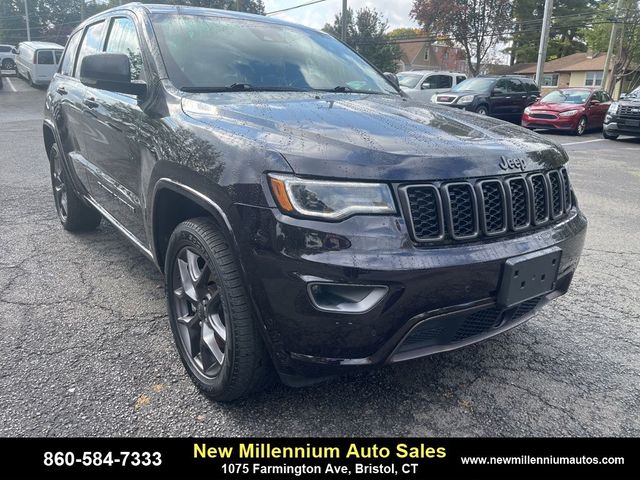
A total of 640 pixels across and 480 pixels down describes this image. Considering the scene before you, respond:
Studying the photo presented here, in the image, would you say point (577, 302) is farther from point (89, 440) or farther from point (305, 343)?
point (89, 440)

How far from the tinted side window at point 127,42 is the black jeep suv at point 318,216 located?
1.1 inches

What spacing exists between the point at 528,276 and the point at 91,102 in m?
2.99

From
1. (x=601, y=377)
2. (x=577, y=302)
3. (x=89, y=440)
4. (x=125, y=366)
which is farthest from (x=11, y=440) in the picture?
(x=577, y=302)

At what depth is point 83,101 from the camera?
3.66 meters

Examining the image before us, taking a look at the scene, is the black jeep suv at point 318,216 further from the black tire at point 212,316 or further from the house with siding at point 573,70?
the house with siding at point 573,70

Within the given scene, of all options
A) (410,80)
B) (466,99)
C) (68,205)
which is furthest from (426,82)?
(68,205)

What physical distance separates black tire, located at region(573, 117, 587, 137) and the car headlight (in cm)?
1512

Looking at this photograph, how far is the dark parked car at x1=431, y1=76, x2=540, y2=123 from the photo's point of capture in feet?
49.9

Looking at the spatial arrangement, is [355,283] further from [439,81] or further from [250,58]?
[439,81]

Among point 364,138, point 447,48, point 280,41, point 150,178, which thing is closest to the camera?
point 364,138

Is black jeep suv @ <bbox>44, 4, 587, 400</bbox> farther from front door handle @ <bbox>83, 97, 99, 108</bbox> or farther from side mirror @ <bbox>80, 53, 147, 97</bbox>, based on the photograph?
front door handle @ <bbox>83, 97, 99, 108</bbox>

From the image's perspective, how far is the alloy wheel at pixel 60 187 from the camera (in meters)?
4.49

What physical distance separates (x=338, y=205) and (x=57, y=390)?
162cm

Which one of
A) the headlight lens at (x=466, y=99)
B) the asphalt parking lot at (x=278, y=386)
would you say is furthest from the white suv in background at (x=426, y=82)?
the asphalt parking lot at (x=278, y=386)
